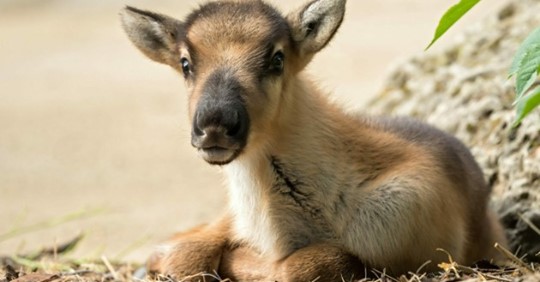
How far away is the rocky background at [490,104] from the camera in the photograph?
29.2 ft

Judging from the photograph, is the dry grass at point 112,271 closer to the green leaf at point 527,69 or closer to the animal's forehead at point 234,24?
the green leaf at point 527,69

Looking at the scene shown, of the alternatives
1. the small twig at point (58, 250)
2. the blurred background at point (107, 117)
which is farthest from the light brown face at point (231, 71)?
the small twig at point (58, 250)

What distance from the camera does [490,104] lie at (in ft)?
32.6

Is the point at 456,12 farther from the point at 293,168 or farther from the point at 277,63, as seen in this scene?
the point at 293,168

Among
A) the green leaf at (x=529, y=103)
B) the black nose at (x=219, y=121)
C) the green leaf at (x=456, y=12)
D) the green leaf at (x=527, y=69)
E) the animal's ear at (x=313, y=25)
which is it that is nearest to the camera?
the green leaf at (x=529, y=103)

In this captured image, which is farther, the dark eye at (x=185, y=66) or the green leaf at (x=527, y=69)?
the dark eye at (x=185, y=66)

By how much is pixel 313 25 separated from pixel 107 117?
34.6 feet

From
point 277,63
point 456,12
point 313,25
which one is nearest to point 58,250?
point 277,63

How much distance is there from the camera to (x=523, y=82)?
5762 millimetres

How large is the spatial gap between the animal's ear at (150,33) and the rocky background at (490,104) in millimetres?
2359

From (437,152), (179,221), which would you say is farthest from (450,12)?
(179,221)

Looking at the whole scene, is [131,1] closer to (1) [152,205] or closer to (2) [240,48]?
(1) [152,205]

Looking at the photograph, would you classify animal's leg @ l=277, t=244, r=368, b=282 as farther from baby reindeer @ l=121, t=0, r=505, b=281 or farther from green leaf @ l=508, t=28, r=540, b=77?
green leaf @ l=508, t=28, r=540, b=77

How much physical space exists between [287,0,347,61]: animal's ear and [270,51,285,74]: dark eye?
0.26 metres
